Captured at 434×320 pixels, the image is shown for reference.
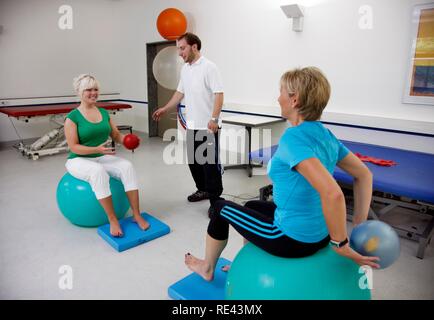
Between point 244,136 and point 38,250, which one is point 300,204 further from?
point 244,136

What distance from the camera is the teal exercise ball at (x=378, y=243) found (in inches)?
51.6

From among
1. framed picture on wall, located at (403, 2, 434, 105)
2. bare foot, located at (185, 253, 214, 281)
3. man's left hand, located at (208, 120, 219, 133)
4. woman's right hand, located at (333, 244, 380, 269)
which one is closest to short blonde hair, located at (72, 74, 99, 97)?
man's left hand, located at (208, 120, 219, 133)

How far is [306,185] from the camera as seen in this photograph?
1300mm

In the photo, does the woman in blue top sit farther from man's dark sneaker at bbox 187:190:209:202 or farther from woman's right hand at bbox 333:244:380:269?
man's dark sneaker at bbox 187:190:209:202

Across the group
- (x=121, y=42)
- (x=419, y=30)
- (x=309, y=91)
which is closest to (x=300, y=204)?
(x=309, y=91)

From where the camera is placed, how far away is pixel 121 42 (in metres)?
7.16

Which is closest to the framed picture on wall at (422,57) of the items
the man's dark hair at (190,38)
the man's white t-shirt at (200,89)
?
the man's white t-shirt at (200,89)

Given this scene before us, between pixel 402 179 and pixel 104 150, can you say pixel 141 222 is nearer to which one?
pixel 104 150

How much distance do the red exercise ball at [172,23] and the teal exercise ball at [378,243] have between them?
4605 mm

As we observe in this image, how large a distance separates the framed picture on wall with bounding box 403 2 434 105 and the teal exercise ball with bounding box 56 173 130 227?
2977mm

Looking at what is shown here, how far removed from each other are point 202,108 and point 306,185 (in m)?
1.91

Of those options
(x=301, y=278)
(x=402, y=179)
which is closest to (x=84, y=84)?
(x=301, y=278)

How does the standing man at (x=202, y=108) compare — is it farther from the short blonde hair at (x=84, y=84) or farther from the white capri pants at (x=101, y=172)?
the short blonde hair at (x=84, y=84)

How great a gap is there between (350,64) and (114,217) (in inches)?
118
